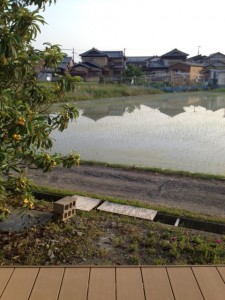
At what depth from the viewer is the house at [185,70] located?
162 feet

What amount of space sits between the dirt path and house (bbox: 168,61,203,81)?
4346 centimetres

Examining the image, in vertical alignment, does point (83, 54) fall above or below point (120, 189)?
above

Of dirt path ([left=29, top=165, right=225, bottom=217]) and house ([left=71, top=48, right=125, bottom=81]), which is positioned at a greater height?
house ([left=71, top=48, right=125, bottom=81])

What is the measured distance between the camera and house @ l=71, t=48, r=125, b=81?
4453 centimetres

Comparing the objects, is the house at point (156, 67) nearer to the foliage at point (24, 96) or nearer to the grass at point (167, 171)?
the grass at point (167, 171)

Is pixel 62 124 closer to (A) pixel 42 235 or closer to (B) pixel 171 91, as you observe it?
(A) pixel 42 235

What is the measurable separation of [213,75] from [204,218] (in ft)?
168

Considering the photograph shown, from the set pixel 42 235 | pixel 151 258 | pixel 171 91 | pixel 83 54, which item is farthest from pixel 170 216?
pixel 83 54

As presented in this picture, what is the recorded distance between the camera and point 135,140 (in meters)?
11.9
